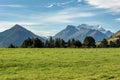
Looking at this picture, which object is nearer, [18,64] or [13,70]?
[13,70]

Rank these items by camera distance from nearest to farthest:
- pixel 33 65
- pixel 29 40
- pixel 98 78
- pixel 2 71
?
pixel 98 78 → pixel 2 71 → pixel 33 65 → pixel 29 40

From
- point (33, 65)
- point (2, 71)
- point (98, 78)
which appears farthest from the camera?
point (33, 65)

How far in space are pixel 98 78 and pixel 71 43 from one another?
127 meters

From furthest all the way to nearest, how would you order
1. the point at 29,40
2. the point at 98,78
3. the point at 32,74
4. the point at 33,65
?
the point at 29,40
the point at 33,65
the point at 32,74
the point at 98,78

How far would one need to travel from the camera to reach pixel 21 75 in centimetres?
2772

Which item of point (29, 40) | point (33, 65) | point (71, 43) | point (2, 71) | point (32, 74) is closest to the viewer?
point (32, 74)

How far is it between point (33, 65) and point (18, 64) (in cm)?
194

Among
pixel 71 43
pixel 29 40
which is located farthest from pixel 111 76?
pixel 71 43

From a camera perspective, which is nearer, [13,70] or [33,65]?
[13,70]

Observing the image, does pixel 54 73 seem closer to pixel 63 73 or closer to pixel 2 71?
pixel 63 73

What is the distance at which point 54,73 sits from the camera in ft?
95.6

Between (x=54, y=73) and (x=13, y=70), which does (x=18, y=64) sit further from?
(x=54, y=73)

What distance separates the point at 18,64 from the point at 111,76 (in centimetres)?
1299

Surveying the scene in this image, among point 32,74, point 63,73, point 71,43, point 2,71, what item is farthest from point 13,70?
point 71,43
